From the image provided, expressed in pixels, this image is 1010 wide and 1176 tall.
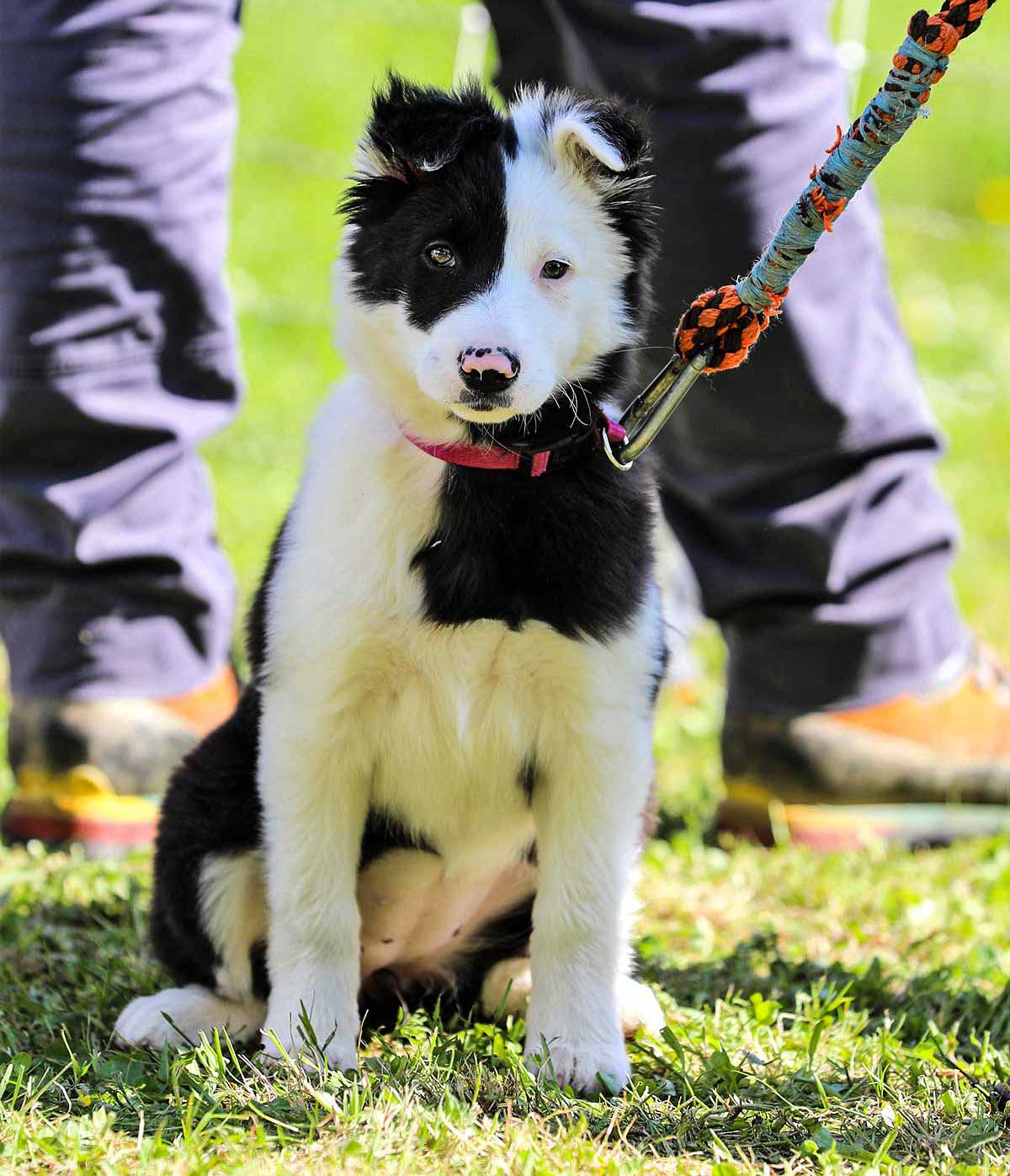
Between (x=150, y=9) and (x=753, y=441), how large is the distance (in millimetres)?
1550

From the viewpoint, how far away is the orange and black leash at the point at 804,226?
6.52 ft

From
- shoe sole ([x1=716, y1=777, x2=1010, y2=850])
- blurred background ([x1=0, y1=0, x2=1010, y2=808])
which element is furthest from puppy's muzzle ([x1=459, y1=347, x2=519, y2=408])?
blurred background ([x1=0, y1=0, x2=1010, y2=808])

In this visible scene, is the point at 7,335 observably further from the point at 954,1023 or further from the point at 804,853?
the point at 954,1023

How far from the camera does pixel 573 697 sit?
2303 millimetres

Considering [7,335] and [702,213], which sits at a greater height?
[702,213]

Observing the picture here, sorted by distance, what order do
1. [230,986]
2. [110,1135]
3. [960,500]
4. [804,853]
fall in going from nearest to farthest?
1. [110,1135]
2. [230,986]
3. [804,853]
4. [960,500]

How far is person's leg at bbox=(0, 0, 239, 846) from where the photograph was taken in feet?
10.5

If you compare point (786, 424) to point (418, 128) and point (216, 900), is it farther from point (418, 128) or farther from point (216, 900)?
point (216, 900)

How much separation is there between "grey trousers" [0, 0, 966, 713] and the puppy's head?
854mm

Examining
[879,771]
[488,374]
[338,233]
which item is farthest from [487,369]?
[338,233]

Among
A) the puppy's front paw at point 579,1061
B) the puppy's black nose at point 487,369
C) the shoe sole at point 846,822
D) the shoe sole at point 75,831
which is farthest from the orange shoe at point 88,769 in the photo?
the puppy's black nose at point 487,369

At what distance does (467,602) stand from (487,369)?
14.3 inches

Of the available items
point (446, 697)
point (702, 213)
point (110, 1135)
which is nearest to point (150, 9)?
point (702, 213)

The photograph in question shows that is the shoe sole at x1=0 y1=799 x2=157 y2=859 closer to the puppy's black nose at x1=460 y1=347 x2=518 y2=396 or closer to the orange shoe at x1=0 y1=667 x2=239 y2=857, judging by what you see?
the orange shoe at x1=0 y1=667 x2=239 y2=857
